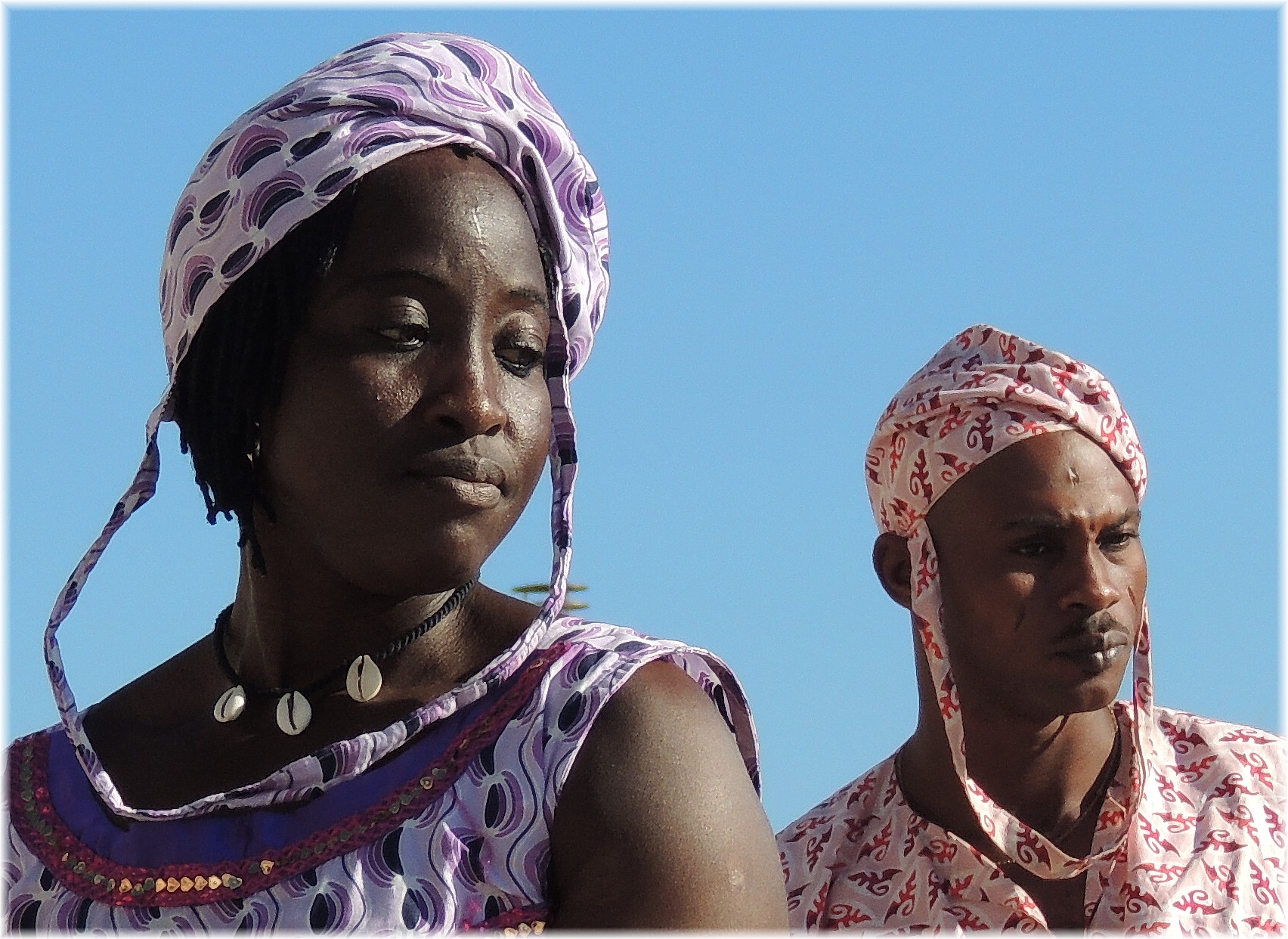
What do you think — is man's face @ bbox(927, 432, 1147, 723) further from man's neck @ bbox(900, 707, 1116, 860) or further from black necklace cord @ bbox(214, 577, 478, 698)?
black necklace cord @ bbox(214, 577, 478, 698)

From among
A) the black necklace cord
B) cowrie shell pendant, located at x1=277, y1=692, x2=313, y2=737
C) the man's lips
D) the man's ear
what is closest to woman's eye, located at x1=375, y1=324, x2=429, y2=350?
the black necklace cord

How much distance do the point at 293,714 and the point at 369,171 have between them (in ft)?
2.56

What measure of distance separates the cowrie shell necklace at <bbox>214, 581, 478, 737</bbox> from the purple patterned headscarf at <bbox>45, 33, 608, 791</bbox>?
0.54 ft

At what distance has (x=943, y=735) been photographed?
6.07 m

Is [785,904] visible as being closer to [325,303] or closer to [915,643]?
[325,303]

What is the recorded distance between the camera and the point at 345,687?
3.21m

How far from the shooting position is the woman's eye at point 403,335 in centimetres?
308

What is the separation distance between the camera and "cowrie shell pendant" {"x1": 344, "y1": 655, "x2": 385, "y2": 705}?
316 centimetres

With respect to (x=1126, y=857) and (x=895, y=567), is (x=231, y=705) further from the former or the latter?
(x=895, y=567)

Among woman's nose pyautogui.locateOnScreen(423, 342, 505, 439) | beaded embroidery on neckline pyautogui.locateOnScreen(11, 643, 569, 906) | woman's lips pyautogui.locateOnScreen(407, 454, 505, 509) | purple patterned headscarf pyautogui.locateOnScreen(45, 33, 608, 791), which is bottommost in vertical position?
beaded embroidery on neckline pyautogui.locateOnScreen(11, 643, 569, 906)

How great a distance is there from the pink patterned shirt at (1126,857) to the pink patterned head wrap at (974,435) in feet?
0.41

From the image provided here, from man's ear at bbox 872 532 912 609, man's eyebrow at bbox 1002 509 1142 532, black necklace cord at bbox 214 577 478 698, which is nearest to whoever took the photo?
black necklace cord at bbox 214 577 478 698

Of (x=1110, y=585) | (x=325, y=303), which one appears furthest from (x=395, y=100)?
(x=1110, y=585)

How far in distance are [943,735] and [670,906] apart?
336cm
